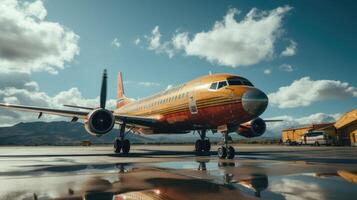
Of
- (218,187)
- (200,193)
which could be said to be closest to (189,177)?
(218,187)

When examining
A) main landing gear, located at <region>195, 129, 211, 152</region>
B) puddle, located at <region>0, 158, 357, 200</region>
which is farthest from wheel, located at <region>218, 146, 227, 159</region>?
puddle, located at <region>0, 158, 357, 200</region>

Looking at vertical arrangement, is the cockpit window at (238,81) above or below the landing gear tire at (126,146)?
above

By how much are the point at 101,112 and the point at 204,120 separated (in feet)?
23.7

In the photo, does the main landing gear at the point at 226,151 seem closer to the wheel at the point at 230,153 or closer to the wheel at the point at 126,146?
the wheel at the point at 230,153

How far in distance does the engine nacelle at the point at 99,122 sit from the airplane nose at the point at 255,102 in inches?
379

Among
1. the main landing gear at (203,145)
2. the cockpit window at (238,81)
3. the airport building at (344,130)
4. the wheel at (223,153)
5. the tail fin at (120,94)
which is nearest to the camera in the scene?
the wheel at (223,153)

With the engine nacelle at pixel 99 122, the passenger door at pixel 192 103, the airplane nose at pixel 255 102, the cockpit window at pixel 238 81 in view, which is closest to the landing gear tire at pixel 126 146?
the engine nacelle at pixel 99 122

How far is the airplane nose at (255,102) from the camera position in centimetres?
1636

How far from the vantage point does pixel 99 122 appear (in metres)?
21.9

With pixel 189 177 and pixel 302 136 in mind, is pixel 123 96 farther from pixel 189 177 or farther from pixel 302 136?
pixel 189 177

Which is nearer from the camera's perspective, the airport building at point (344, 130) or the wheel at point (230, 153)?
the wheel at point (230, 153)

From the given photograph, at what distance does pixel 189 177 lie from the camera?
923 centimetres

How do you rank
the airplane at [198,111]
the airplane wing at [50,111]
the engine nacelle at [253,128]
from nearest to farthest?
the airplane at [198,111], the engine nacelle at [253,128], the airplane wing at [50,111]

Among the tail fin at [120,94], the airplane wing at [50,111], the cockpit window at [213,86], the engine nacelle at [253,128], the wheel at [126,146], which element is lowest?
the wheel at [126,146]
